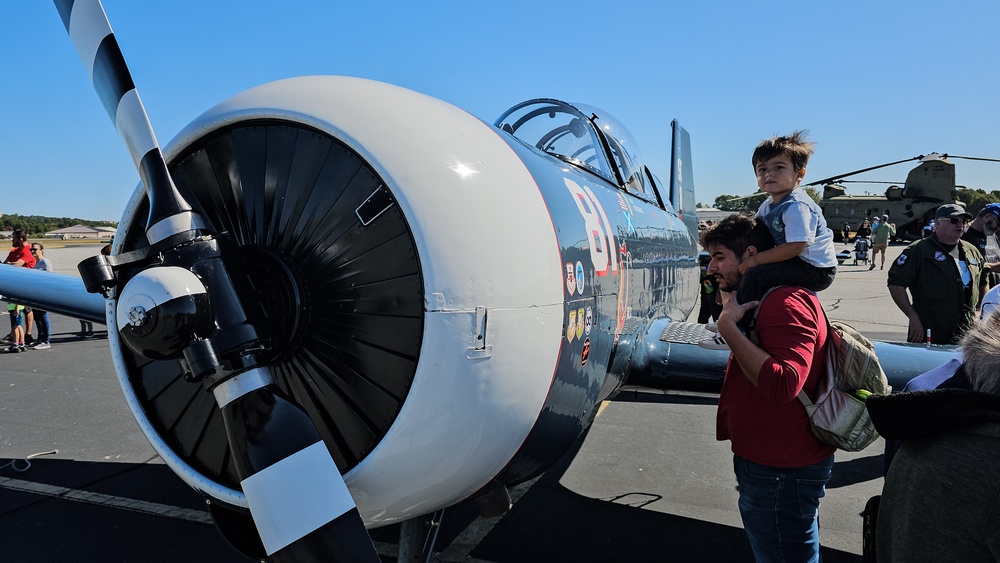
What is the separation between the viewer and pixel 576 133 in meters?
3.77

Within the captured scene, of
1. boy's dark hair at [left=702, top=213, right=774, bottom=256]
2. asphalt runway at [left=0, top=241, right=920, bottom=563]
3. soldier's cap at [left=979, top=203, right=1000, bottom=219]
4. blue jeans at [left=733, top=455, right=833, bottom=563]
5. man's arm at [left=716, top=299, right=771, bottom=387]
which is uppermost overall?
soldier's cap at [left=979, top=203, right=1000, bottom=219]

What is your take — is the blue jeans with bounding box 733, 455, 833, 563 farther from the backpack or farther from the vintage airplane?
the vintage airplane

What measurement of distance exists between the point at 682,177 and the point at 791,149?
693 centimetres

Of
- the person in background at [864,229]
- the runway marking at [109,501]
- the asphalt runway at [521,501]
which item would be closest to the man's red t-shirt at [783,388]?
the asphalt runway at [521,501]

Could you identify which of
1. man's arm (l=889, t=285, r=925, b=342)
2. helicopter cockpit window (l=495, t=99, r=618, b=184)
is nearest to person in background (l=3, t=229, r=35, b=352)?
helicopter cockpit window (l=495, t=99, r=618, b=184)

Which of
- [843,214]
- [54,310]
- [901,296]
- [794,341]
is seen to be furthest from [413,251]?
[843,214]

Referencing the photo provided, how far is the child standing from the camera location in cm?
206

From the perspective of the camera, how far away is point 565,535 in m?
3.31

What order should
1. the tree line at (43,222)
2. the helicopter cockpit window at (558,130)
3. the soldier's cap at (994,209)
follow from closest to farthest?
the helicopter cockpit window at (558,130) → the soldier's cap at (994,209) → the tree line at (43,222)

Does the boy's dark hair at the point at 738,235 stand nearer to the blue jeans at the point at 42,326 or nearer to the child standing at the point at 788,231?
the child standing at the point at 788,231

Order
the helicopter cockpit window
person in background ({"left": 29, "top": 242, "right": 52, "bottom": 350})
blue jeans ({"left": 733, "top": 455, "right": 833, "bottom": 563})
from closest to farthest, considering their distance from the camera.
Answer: blue jeans ({"left": 733, "top": 455, "right": 833, "bottom": 563}) < the helicopter cockpit window < person in background ({"left": 29, "top": 242, "right": 52, "bottom": 350})

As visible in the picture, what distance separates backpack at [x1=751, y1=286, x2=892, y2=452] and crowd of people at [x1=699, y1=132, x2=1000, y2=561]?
0.03 metres

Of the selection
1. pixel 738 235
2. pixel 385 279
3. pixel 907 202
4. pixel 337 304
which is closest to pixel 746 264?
pixel 738 235

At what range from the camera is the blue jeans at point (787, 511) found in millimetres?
1871
